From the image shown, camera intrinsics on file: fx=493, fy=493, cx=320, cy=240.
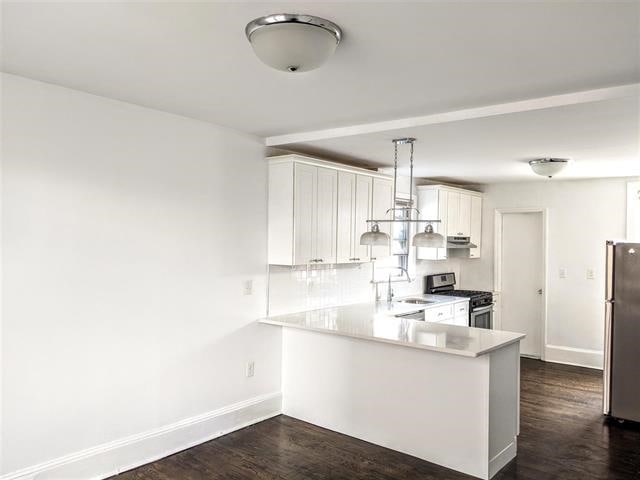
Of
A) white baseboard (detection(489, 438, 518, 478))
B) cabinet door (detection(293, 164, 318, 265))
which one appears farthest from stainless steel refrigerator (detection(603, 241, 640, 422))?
cabinet door (detection(293, 164, 318, 265))

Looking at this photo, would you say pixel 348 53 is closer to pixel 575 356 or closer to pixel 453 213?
pixel 453 213

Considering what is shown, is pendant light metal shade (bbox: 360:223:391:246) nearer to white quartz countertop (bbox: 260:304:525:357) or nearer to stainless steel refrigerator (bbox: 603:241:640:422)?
white quartz countertop (bbox: 260:304:525:357)

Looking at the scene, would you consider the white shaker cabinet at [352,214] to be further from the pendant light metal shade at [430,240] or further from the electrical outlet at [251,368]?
the electrical outlet at [251,368]

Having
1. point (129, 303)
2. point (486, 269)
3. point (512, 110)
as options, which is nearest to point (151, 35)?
point (129, 303)

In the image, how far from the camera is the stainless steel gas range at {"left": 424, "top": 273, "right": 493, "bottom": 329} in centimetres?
622

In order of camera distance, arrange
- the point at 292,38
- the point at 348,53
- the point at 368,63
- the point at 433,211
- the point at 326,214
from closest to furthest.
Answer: the point at 292,38 → the point at 348,53 → the point at 368,63 → the point at 326,214 → the point at 433,211

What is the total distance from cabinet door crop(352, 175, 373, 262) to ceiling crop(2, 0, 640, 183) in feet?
3.03

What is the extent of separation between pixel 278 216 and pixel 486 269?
3.87m

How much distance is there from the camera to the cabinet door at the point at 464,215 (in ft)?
21.3

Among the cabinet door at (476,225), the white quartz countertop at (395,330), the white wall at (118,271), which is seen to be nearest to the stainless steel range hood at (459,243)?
the cabinet door at (476,225)

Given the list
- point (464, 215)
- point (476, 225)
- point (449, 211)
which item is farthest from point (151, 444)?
point (476, 225)

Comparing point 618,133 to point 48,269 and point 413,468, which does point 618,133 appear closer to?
point 413,468

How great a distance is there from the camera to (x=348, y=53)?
2.25 m

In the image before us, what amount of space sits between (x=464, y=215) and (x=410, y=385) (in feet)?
11.6
